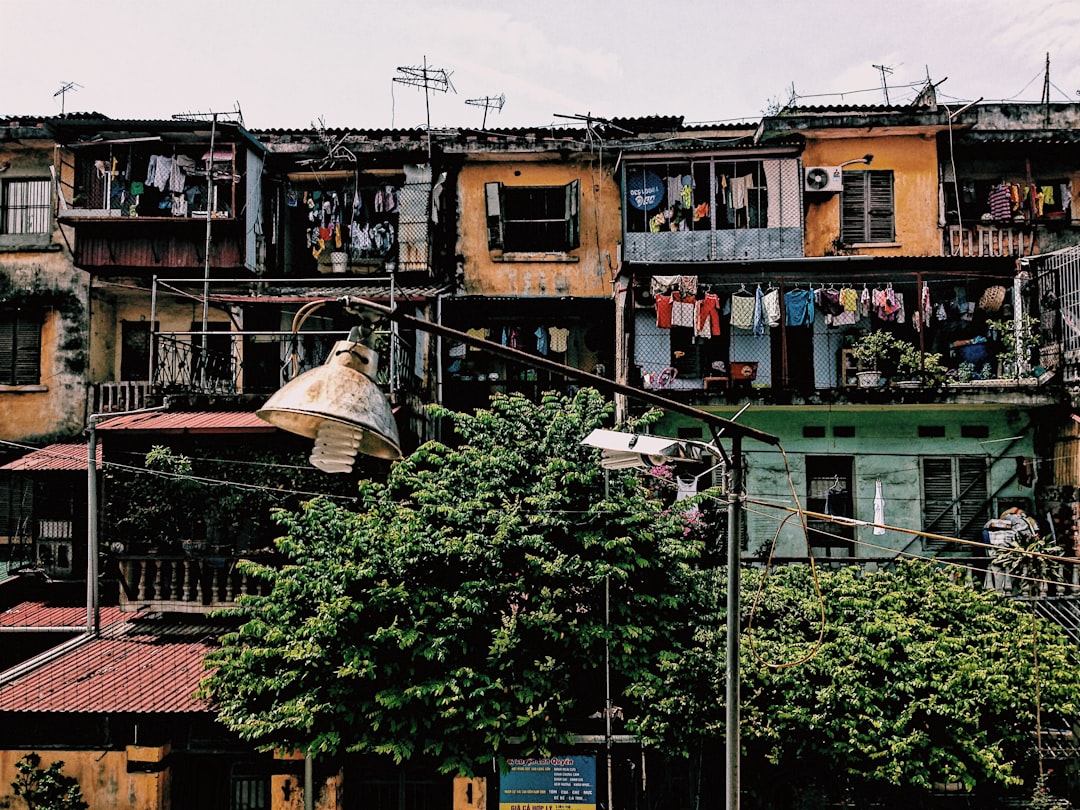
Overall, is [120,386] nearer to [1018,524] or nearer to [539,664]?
[539,664]

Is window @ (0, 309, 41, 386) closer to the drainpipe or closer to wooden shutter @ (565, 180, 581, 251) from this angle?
the drainpipe

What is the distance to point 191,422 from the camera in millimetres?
16688

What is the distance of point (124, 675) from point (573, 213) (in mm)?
13033

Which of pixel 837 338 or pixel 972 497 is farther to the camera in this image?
pixel 837 338

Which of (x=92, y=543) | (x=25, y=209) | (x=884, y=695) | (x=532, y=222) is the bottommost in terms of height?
(x=884, y=695)

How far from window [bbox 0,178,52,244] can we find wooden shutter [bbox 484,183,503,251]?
10408 mm

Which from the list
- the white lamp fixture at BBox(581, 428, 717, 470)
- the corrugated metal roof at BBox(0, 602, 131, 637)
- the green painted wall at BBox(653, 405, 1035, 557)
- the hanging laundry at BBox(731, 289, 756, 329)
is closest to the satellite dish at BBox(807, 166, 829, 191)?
the hanging laundry at BBox(731, 289, 756, 329)

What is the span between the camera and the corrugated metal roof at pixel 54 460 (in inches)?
728

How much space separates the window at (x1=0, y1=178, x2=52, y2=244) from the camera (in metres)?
20.8

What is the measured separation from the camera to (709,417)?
607 centimetres

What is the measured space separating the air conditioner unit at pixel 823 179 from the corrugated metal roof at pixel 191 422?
1259cm

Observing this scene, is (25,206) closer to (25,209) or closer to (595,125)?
(25,209)

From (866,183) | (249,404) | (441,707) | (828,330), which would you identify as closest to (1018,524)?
(828,330)

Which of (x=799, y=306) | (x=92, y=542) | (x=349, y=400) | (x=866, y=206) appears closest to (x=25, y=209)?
(x=92, y=542)
